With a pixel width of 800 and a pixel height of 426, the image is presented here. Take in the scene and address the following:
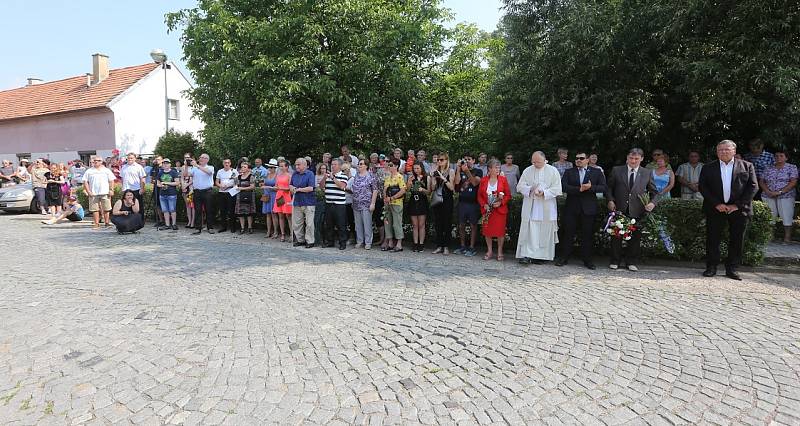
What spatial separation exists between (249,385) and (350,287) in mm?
2821

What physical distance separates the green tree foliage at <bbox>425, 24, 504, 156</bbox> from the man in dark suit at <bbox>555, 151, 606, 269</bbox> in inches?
302

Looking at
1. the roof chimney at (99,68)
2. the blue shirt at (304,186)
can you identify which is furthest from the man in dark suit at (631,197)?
the roof chimney at (99,68)

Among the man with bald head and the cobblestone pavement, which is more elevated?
the man with bald head

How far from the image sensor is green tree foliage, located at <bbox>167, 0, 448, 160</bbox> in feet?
41.8

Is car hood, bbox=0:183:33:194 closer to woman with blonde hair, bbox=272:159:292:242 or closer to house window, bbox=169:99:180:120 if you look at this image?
woman with blonde hair, bbox=272:159:292:242

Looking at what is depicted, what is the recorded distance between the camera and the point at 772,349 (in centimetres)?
410

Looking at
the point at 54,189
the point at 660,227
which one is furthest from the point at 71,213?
the point at 660,227

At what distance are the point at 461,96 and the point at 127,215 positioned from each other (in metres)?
10.9

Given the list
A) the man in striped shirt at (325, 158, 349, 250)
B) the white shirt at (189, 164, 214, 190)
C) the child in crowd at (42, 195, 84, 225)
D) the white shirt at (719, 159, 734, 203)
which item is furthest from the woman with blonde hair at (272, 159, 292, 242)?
the white shirt at (719, 159, 734, 203)

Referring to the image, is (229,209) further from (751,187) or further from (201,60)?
(751,187)

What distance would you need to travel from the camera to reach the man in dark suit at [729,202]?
677cm

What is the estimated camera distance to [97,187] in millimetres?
12406

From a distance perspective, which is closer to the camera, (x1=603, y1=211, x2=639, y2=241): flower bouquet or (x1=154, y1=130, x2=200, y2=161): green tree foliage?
(x1=603, y1=211, x2=639, y2=241): flower bouquet

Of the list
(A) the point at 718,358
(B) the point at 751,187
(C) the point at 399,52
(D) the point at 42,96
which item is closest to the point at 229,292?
(A) the point at 718,358
